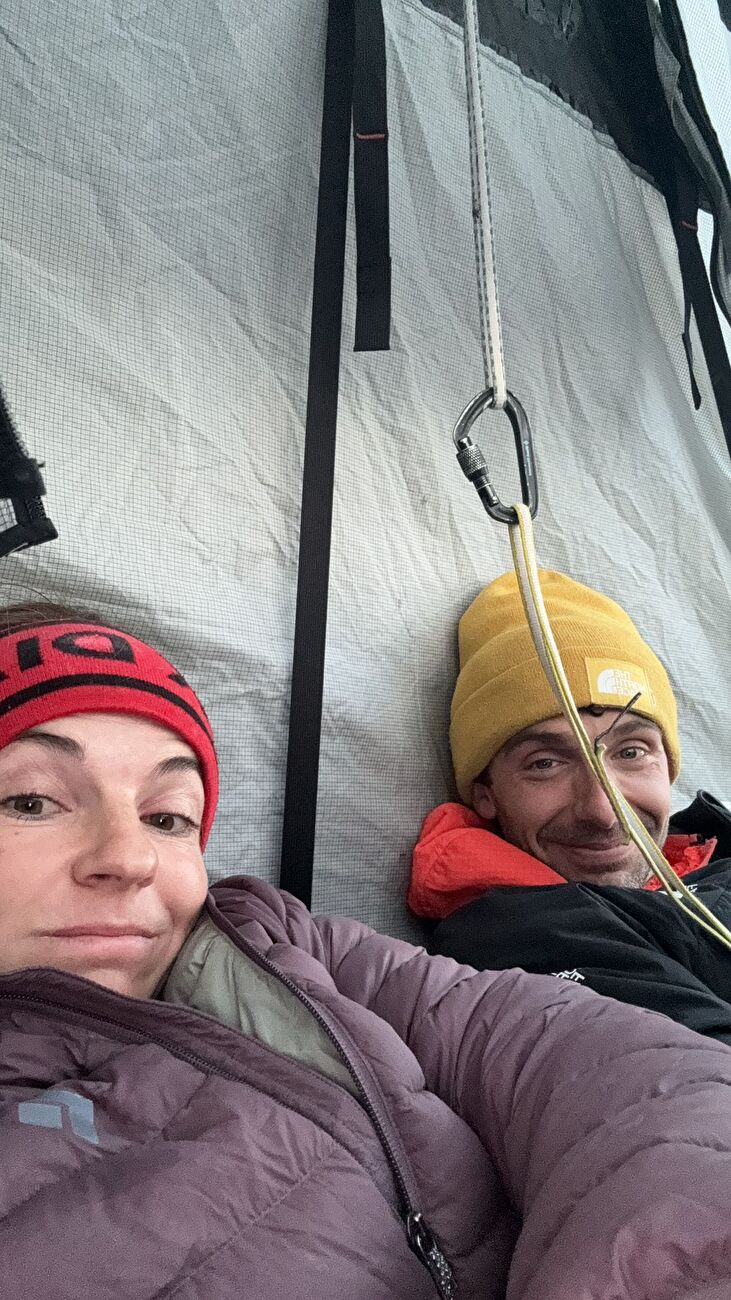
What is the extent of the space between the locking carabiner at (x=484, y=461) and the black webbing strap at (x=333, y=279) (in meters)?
0.32

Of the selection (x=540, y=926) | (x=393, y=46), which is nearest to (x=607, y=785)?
(x=540, y=926)

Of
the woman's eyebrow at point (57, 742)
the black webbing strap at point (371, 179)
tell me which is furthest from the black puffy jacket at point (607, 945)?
the black webbing strap at point (371, 179)

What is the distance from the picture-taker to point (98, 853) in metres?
0.71

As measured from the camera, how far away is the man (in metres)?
1.02

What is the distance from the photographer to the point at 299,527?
120 centimetres

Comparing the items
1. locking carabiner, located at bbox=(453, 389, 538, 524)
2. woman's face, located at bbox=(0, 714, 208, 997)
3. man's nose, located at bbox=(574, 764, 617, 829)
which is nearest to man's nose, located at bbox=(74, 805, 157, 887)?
woman's face, located at bbox=(0, 714, 208, 997)

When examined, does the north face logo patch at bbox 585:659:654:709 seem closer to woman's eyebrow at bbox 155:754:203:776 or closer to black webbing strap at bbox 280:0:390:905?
black webbing strap at bbox 280:0:390:905

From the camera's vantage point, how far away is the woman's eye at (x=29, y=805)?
730mm

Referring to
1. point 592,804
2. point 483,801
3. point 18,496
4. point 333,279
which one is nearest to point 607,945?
point 592,804

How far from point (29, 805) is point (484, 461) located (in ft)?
1.52

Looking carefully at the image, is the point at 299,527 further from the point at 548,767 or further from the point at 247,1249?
the point at 247,1249

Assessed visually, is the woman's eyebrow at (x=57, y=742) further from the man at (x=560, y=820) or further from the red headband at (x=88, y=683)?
the man at (x=560, y=820)

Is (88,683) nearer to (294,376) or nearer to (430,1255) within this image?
(430,1255)

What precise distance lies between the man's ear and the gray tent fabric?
0.04 meters
